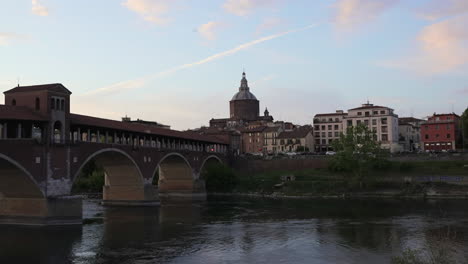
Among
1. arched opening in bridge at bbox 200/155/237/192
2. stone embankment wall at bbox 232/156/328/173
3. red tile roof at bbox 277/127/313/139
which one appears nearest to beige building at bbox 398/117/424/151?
red tile roof at bbox 277/127/313/139

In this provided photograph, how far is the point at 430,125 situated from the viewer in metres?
94.9

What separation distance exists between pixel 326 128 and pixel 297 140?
7351mm

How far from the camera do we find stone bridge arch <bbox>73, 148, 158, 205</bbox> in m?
57.8

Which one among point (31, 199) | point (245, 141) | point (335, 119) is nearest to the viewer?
point (31, 199)

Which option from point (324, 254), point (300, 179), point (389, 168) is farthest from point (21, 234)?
point (389, 168)

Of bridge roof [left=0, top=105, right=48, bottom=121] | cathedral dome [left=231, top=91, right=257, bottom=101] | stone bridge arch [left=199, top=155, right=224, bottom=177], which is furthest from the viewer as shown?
cathedral dome [left=231, top=91, right=257, bottom=101]

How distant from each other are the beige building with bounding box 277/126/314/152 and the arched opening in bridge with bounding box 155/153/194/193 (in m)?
39.4

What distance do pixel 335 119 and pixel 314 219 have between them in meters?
66.8

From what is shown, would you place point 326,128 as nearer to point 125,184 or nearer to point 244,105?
point 244,105

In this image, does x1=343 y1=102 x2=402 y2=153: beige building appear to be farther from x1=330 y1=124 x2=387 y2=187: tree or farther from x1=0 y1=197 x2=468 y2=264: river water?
x1=0 y1=197 x2=468 y2=264: river water

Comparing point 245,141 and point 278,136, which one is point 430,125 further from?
point 245,141

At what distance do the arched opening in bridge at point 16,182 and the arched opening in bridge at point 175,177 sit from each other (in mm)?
33812

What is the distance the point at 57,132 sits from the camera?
4419 cm

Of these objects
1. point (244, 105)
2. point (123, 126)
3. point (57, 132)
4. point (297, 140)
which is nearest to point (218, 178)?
point (123, 126)
